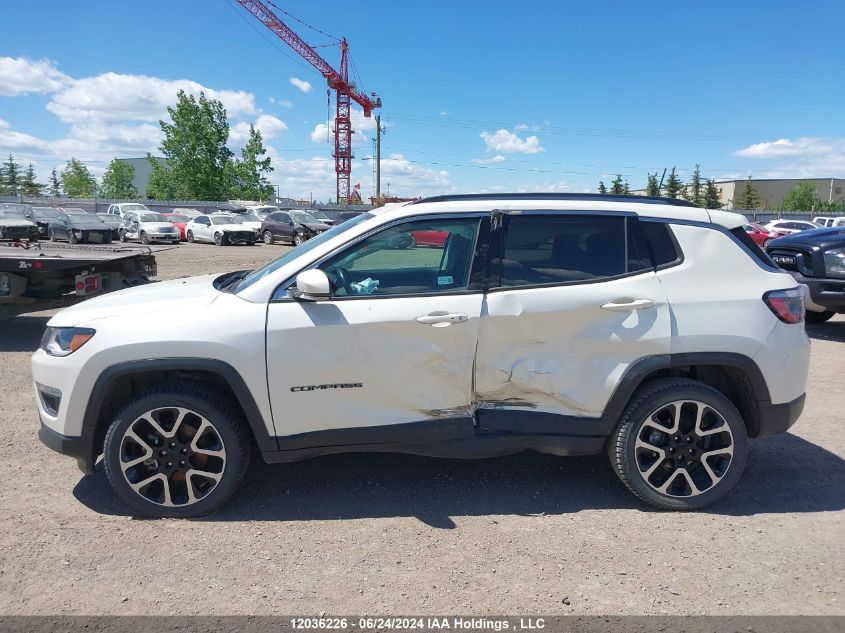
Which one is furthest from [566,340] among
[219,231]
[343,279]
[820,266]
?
[219,231]

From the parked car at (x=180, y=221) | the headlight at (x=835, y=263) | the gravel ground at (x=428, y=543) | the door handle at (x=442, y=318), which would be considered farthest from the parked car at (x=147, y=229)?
the door handle at (x=442, y=318)

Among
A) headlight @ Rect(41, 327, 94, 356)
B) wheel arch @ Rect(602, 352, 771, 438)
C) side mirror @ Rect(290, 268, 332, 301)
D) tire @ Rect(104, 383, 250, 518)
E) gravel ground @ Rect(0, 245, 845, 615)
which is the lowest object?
gravel ground @ Rect(0, 245, 845, 615)

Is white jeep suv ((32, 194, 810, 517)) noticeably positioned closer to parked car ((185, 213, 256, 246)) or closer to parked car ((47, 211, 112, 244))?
parked car ((47, 211, 112, 244))

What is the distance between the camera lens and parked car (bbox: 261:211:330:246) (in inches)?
1193

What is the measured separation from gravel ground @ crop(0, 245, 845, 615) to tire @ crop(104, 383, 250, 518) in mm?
135

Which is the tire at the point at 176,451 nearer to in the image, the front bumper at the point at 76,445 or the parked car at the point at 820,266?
the front bumper at the point at 76,445

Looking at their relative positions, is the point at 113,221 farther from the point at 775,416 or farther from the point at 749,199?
the point at 749,199

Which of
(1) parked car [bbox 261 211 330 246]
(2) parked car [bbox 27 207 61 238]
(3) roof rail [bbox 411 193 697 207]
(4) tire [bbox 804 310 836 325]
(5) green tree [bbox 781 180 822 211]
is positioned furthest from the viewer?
(5) green tree [bbox 781 180 822 211]

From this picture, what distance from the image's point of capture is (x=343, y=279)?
3590 mm

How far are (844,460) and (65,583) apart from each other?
16.3ft

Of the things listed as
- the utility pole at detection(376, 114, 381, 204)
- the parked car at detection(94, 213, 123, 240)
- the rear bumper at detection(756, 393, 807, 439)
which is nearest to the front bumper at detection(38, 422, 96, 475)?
the rear bumper at detection(756, 393, 807, 439)

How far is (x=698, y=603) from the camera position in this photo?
281 centimetres

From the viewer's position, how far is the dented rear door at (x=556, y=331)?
3516mm

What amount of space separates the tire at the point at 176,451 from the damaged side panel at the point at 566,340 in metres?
1.44
